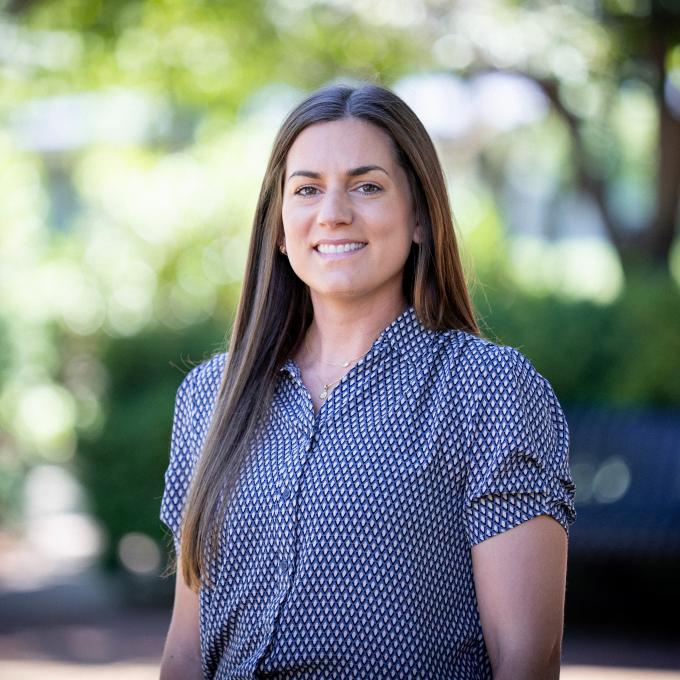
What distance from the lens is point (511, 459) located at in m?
2.40

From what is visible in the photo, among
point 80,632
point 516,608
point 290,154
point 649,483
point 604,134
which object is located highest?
point 604,134

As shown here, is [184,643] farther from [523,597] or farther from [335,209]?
[335,209]

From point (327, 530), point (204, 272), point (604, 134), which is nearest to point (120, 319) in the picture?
point (204, 272)

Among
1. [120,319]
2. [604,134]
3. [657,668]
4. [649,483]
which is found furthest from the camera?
[604,134]

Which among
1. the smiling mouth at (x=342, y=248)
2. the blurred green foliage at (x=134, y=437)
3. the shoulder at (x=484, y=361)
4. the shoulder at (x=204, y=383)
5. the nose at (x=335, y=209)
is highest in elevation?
the nose at (x=335, y=209)

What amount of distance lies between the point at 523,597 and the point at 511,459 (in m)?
0.29

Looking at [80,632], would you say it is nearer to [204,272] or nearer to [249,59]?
[204,272]

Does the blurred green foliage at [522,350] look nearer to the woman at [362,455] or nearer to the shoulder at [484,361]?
the woman at [362,455]

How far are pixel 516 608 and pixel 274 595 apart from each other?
532mm

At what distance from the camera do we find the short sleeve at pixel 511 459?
94.4 inches

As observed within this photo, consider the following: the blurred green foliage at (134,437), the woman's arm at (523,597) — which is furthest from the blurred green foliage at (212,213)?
the woman's arm at (523,597)

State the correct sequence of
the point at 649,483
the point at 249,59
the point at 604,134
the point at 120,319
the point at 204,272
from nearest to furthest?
the point at 649,483 < the point at 120,319 < the point at 204,272 < the point at 249,59 < the point at 604,134

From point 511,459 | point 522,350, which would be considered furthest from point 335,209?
point 522,350

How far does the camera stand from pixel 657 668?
20.2 ft
